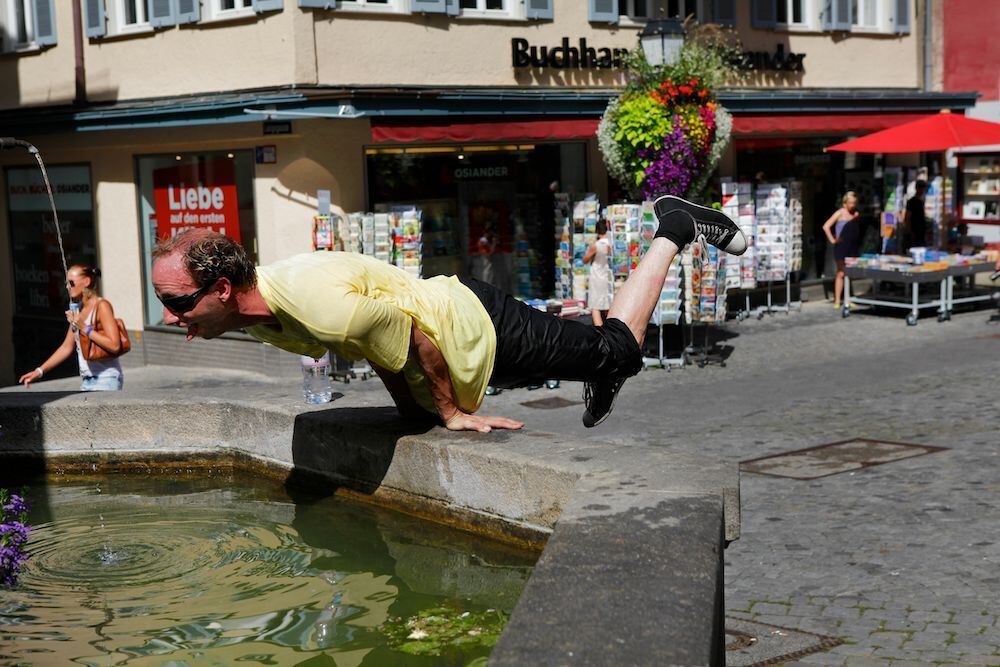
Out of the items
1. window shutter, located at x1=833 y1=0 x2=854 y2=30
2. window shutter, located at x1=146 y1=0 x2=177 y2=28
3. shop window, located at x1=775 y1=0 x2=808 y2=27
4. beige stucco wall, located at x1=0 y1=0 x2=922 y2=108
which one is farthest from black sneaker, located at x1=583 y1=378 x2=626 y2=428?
window shutter, located at x1=833 y1=0 x2=854 y2=30

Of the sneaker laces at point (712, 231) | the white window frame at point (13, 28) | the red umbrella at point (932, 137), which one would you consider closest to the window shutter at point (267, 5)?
the white window frame at point (13, 28)

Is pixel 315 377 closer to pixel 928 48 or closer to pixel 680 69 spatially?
pixel 680 69

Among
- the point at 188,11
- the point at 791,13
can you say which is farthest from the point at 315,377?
the point at 791,13

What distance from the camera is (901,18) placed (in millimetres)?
22422

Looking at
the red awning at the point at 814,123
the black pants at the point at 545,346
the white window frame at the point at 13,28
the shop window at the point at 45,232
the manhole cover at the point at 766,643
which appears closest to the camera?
the black pants at the point at 545,346

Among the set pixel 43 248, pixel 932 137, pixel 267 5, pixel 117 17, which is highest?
pixel 117 17

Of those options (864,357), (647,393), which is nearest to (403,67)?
(647,393)

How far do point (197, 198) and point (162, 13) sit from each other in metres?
2.31

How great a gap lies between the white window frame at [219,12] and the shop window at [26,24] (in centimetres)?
344

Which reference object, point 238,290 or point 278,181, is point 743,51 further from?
point 238,290

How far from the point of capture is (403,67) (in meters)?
16.0

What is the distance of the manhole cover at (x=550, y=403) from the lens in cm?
1334

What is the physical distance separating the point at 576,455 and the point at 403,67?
11.8 m

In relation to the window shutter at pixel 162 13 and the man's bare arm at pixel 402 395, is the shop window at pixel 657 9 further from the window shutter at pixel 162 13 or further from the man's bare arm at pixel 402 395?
the man's bare arm at pixel 402 395
